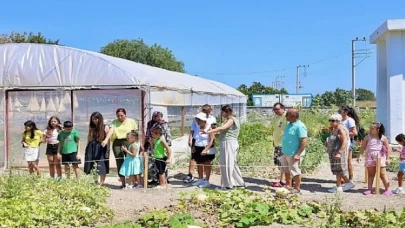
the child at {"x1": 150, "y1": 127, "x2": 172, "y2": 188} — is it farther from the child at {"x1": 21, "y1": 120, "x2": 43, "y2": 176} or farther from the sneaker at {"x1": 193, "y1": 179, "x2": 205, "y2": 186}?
the child at {"x1": 21, "y1": 120, "x2": 43, "y2": 176}

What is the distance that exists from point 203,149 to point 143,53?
49.7m

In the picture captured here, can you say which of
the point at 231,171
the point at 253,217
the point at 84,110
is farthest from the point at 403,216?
A: the point at 84,110

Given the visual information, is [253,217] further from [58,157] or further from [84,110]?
[84,110]

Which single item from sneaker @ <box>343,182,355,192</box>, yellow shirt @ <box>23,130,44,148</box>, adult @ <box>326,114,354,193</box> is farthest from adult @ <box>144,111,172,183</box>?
sneaker @ <box>343,182,355,192</box>

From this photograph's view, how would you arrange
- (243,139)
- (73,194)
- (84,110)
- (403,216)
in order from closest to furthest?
(403,216), (73,194), (84,110), (243,139)

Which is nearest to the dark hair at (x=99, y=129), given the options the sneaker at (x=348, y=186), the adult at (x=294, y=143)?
the adult at (x=294, y=143)

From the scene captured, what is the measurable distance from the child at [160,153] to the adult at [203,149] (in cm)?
66

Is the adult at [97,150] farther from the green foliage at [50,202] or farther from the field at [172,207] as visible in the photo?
the green foliage at [50,202]

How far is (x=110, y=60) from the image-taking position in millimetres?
12523

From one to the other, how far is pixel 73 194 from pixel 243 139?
31.8 ft

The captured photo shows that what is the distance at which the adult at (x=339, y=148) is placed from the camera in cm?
899

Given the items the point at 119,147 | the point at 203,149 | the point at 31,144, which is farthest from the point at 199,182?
the point at 31,144

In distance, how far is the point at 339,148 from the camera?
907cm

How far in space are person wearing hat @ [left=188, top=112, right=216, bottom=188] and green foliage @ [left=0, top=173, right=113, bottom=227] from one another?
88.6 inches
